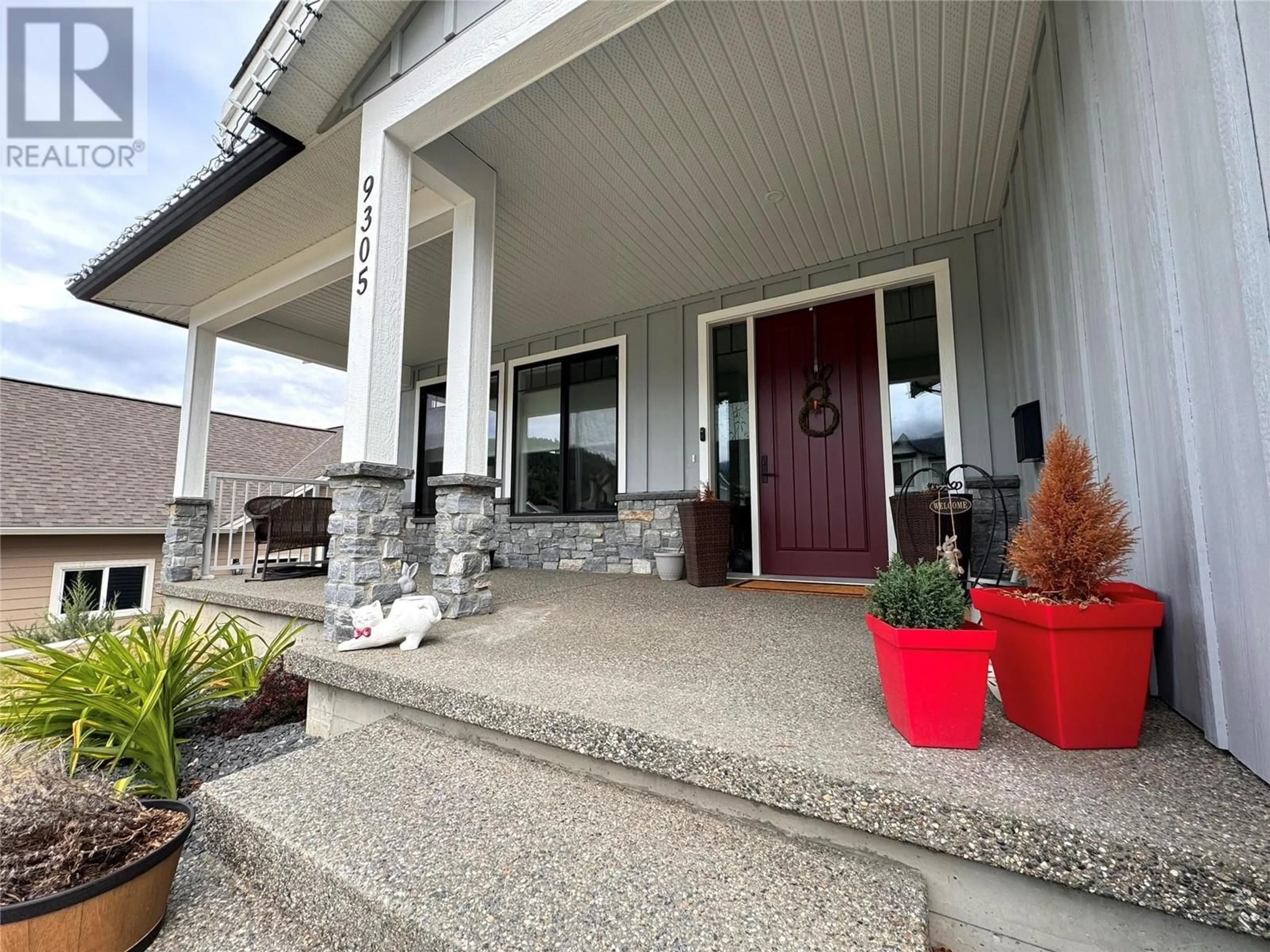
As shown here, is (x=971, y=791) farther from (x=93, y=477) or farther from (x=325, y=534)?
(x=93, y=477)

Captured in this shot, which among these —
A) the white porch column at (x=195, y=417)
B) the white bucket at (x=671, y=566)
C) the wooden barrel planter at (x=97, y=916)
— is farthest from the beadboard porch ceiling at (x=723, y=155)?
the wooden barrel planter at (x=97, y=916)

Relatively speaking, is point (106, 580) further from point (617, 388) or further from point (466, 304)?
point (466, 304)

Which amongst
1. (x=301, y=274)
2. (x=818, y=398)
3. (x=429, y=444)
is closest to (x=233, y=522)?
(x=429, y=444)

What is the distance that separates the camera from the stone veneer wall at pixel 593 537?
171 inches

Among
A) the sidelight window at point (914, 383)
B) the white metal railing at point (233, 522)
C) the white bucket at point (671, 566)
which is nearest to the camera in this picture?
the sidelight window at point (914, 383)

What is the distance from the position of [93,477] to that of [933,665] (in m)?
11.3

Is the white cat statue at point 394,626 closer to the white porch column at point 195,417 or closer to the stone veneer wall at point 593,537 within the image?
the stone veneer wall at point 593,537

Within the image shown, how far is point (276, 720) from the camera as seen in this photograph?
238 cm

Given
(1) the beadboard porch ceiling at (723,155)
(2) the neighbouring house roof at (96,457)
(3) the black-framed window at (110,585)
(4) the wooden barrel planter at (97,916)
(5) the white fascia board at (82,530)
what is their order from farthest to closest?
1. (2) the neighbouring house roof at (96,457)
2. (3) the black-framed window at (110,585)
3. (5) the white fascia board at (82,530)
4. (1) the beadboard porch ceiling at (723,155)
5. (4) the wooden barrel planter at (97,916)

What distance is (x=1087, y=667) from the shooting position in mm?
1080

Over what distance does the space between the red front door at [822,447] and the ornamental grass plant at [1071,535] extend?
257cm

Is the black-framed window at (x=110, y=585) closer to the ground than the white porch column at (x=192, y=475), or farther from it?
closer to the ground

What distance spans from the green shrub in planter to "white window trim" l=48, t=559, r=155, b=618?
8.79m

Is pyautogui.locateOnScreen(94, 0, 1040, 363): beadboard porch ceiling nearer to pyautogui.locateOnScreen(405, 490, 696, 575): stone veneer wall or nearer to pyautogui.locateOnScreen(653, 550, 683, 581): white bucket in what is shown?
pyautogui.locateOnScreen(405, 490, 696, 575): stone veneer wall
